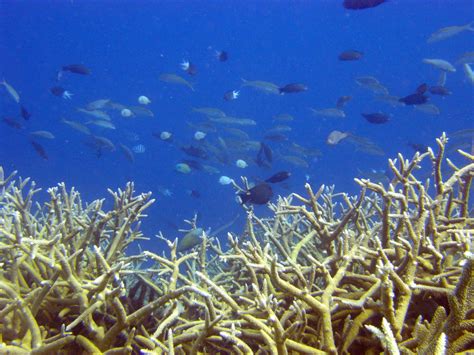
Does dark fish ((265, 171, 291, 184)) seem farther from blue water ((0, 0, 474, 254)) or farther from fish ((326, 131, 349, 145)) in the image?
blue water ((0, 0, 474, 254))

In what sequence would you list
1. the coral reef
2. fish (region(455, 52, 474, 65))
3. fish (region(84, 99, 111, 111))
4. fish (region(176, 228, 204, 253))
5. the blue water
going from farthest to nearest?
the blue water < fish (region(84, 99, 111, 111)) < fish (region(455, 52, 474, 65)) < fish (region(176, 228, 204, 253)) < the coral reef

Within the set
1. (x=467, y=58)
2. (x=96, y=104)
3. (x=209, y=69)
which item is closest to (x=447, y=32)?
(x=467, y=58)

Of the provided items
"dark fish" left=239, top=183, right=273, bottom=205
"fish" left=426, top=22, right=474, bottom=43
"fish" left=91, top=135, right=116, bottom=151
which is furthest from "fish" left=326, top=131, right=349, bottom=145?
"fish" left=91, top=135, right=116, bottom=151

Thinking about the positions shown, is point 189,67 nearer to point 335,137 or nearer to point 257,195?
point 335,137

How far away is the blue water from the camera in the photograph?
53.9 meters

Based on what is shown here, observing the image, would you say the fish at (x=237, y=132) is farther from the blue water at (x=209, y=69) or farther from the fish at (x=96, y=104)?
the blue water at (x=209, y=69)

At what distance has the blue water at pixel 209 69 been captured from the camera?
177ft

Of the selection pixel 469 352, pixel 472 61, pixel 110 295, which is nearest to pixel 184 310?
pixel 110 295

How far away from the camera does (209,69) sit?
86750mm

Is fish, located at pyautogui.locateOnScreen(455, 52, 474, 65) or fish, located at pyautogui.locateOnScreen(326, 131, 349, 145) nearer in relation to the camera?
fish, located at pyautogui.locateOnScreen(326, 131, 349, 145)

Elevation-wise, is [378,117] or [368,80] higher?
[368,80]

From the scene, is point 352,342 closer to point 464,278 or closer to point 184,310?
point 464,278

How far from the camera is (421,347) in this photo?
1.59m

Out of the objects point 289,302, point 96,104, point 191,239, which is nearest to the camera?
point 289,302
